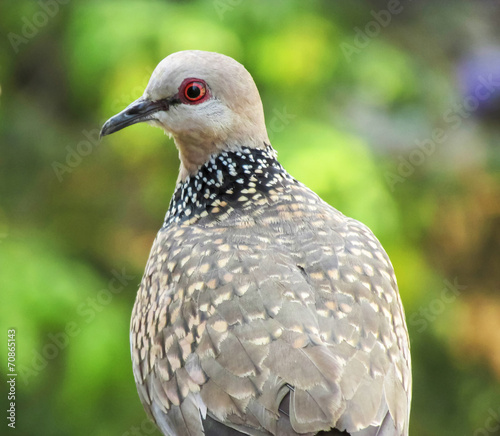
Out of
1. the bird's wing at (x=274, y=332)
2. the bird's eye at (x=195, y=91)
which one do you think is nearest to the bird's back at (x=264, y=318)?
the bird's wing at (x=274, y=332)

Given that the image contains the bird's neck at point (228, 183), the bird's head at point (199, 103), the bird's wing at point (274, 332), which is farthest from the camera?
the bird's neck at point (228, 183)

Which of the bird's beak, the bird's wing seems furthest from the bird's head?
the bird's wing

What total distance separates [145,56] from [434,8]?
8.21ft

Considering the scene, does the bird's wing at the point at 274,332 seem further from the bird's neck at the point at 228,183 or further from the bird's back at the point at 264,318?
the bird's neck at the point at 228,183

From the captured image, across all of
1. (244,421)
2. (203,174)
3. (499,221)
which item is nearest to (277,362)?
(244,421)

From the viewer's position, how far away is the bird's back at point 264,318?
2.17 meters

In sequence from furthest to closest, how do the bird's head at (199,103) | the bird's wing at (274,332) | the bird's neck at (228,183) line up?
the bird's neck at (228,183)
the bird's head at (199,103)
the bird's wing at (274,332)

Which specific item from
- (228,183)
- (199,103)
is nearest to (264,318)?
(228,183)

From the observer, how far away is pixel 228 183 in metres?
2.85

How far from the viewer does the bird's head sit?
2.71 metres

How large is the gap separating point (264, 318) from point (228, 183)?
71 centimetres

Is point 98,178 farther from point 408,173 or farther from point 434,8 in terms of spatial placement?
point 434,8

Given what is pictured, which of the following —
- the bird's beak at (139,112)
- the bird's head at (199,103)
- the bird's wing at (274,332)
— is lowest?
the bird's wing at (274,332)

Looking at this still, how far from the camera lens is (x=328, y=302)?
2336mm
